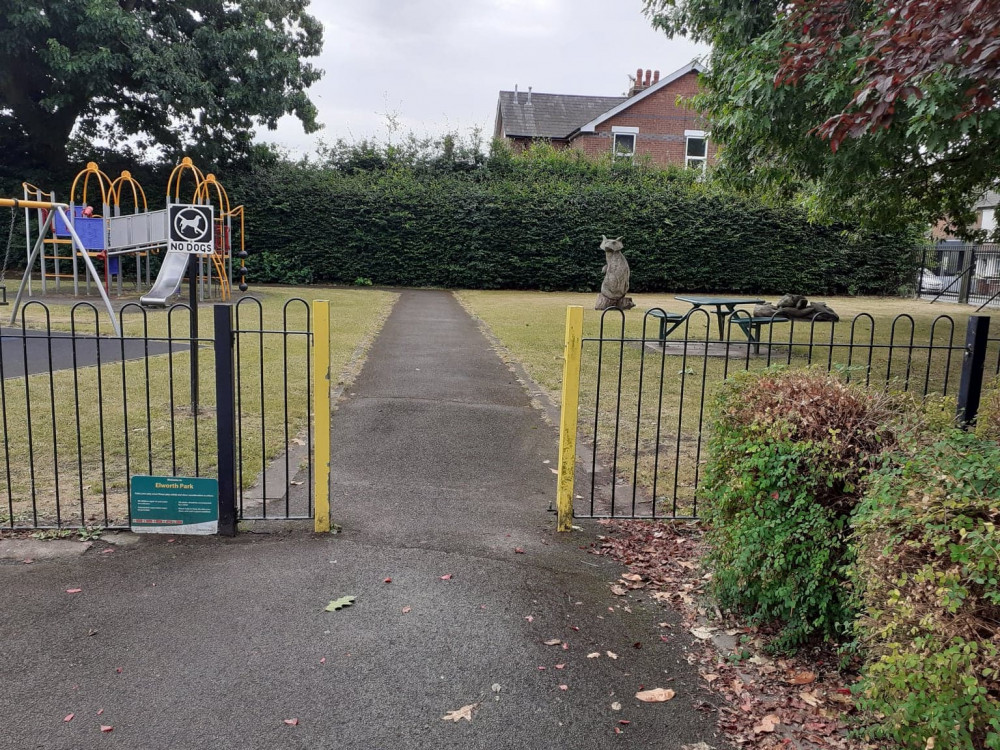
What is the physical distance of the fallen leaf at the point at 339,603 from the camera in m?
3.66

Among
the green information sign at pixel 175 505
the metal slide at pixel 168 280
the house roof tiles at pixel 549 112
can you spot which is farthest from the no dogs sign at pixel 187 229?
the house roof tiles at pixel 549 112

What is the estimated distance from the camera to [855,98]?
395 centimetres

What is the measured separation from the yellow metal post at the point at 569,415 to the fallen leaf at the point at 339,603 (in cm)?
149

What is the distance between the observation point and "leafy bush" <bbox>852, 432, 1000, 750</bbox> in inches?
84.7

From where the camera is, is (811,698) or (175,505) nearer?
(811,698)

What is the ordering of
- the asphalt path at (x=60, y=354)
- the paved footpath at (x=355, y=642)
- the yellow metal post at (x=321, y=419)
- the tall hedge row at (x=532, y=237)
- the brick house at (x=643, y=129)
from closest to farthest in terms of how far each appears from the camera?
the paved footpath at (x=355, y=642)
the yellow metal post at (x=321, y=419)
the asphalt path at (x=60, y=354)
the tall hedge row at (x=532, y=237)
the brick house at (x=643, y=129)

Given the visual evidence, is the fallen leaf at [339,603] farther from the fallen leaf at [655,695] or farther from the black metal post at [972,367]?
the black metal post at [972,367]

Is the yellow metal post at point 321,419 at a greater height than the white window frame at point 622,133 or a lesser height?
lesser

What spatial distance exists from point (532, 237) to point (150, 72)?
40.7 feet

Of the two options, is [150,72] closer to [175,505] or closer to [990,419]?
[175,505]

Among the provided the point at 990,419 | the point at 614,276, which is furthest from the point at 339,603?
the point at 614,276

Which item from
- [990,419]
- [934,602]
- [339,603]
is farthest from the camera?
[990,419]

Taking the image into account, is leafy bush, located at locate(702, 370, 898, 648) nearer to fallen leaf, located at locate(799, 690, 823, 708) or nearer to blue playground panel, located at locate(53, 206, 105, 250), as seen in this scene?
fallen leaf, located at locate(799, 690, 823, 708)

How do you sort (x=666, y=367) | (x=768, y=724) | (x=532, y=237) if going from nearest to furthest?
(x=768, y=724) < (x=666, y=367) < (x=532, y=237)
